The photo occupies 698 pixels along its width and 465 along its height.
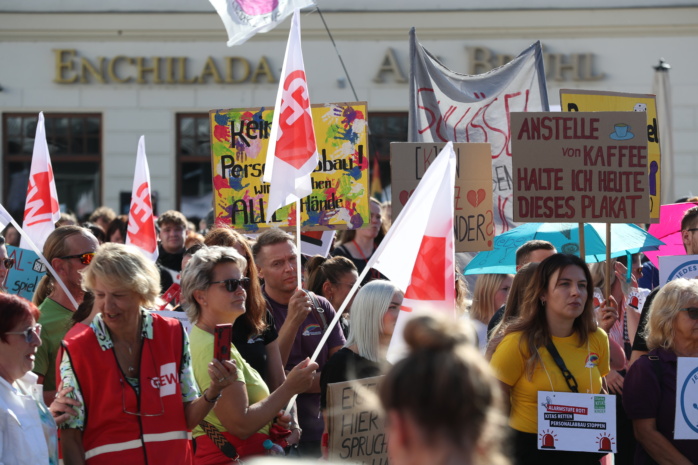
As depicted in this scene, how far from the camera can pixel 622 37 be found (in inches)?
602

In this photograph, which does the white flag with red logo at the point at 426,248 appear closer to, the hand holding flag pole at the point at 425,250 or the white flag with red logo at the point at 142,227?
the hand holding flag pole at the point at 425,250

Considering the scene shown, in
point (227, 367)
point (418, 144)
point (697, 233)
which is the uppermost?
point (418, 144)

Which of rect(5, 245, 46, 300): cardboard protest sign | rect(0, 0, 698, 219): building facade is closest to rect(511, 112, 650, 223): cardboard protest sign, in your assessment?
rect(5, 245, 46, 300): cardboard protest sign

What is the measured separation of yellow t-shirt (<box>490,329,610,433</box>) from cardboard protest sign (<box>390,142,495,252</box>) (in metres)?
1.79

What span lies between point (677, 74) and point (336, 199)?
399 inches

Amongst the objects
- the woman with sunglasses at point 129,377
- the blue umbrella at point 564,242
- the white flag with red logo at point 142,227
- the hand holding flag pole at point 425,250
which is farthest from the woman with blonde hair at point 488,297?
the white flag with red logo at point 142,227

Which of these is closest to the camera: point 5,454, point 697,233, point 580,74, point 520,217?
point 5,454

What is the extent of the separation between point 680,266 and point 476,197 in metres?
1.28

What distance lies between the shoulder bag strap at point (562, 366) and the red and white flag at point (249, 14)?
3653 millimetres

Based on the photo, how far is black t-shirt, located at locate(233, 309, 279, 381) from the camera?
14.4 feet

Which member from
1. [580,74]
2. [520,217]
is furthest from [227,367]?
[580,74]

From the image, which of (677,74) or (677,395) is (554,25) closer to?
(677,74)

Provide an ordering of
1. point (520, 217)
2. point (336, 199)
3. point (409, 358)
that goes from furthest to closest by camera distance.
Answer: point (336, 199) < point (520, 217) < point (409, 358)

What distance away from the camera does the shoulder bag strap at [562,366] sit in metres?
4.32
